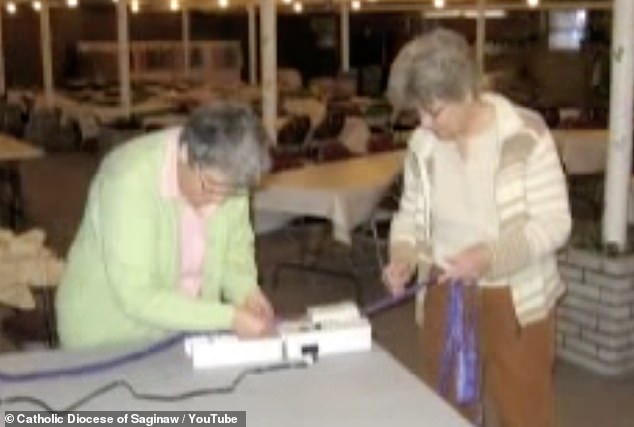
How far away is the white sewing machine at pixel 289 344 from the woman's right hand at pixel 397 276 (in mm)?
161

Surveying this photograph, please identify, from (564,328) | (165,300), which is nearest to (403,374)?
(165,300)

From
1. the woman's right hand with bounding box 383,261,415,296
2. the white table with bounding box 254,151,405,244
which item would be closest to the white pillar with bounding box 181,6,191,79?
the white table with bounding box 254,151,405,244

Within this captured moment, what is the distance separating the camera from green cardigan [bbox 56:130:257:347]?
2.13 meters

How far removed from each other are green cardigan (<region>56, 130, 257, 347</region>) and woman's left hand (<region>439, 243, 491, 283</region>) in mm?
462

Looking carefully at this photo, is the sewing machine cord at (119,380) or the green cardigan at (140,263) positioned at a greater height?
the green cardigan at (140,263)

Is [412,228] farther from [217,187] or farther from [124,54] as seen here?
[124,54]

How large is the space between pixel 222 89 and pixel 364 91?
228cm

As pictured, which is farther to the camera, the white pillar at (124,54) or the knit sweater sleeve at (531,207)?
the white pillar at (124,54)

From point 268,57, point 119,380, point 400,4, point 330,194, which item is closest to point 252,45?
point 400,4

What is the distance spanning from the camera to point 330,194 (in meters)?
5.43

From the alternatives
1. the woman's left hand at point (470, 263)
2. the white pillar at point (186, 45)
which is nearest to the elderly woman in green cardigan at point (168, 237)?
the woman's left hand at point (470, 263)

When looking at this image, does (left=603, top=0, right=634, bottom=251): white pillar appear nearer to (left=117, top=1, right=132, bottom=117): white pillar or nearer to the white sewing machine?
the white sewing machine

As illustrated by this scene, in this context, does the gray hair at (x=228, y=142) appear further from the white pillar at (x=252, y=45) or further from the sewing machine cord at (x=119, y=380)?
the white pillar at (x=252, y=45)

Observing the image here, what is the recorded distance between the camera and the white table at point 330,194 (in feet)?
17.8
